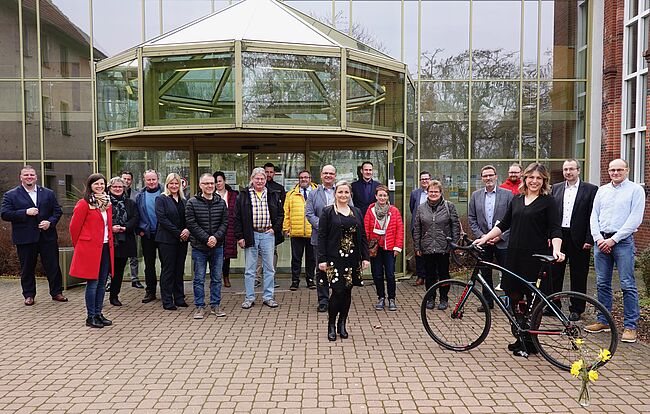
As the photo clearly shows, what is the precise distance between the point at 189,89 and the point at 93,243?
3092 millimetres

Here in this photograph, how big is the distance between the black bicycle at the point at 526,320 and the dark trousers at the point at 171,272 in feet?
11.5

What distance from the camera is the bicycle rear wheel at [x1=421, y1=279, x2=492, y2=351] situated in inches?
203

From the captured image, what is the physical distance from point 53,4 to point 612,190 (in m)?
14.9

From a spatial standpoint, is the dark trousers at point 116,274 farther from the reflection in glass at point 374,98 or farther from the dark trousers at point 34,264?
the reflection in glass at point 374,98

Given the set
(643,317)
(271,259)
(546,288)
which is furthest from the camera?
(271,259)

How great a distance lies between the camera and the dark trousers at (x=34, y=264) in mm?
7422

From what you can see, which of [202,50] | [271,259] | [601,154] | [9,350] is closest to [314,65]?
[202,50]

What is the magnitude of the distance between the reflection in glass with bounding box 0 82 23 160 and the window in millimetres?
16071

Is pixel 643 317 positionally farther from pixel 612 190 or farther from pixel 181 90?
pixel 181 90

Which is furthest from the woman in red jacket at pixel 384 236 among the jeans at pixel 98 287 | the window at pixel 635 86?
the window at pixel 635 86

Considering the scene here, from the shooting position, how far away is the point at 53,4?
46.9ft

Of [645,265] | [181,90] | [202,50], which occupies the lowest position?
[645,265]

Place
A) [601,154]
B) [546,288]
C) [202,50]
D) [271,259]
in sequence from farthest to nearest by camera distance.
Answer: [601,154]
[202,50]
[271,259]
[546,288]

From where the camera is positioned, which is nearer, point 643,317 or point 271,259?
point 643,317
